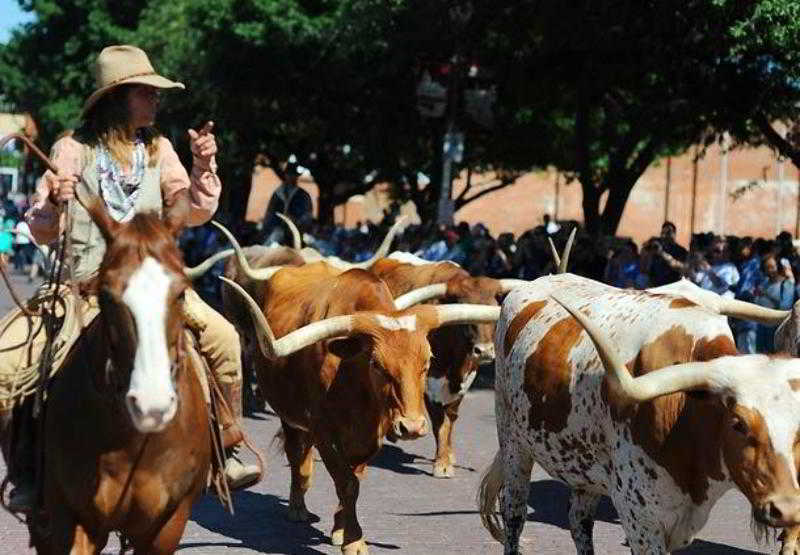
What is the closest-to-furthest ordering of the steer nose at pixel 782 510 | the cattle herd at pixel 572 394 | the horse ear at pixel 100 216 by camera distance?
1. the horse ear at pixel 100 216
2. the steer nose at pixel 782 510
3. the cattle herd at pixel 572 394

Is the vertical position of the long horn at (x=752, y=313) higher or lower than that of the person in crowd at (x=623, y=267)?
higher

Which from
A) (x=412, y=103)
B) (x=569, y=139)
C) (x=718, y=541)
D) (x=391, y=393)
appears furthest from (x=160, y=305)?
(x=569, y=139)

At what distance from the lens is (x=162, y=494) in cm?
555

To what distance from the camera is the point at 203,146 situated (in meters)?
6.14

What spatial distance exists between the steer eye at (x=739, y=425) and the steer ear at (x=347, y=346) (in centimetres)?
286

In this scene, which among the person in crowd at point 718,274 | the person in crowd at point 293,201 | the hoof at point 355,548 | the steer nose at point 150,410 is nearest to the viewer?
Answer: the steer nose at point 150,410

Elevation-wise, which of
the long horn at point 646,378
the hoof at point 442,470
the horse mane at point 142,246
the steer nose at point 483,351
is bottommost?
the hoof at point 442,470

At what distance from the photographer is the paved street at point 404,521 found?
28.6 ft

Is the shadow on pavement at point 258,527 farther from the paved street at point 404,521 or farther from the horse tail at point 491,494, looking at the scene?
the horse tail at point 491,494

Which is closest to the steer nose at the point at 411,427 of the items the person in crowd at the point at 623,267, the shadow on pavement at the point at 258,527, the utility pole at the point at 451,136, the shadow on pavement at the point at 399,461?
the shadow on pavement at the point at 258,527

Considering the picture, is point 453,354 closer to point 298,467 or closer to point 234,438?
point 298,467

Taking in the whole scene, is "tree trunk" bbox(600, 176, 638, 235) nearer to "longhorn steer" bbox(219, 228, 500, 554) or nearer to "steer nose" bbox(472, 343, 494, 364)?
"steer nose" bbox(472, 343, 494, 364)

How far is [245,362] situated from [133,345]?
8.85m

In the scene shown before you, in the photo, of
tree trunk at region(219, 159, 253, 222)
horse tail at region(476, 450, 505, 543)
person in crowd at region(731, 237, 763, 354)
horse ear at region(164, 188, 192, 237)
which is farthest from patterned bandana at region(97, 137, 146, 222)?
tree trunk at region(219, 159, 253, 222)
